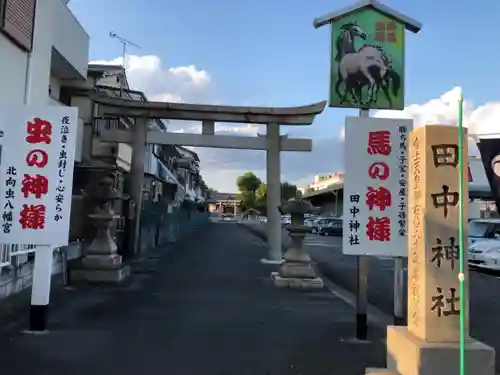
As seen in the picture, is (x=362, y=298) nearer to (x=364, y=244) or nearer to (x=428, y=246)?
(x=364, y=244)

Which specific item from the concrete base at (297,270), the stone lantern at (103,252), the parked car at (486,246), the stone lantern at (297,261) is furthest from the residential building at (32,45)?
the parked car at (486,246)

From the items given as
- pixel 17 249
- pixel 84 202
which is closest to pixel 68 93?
Answer: pixel 84 202

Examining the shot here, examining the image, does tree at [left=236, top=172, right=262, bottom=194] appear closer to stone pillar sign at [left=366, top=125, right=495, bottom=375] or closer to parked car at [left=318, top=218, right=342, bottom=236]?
parked car at [left=318, top=218, right=342, bottom=236]

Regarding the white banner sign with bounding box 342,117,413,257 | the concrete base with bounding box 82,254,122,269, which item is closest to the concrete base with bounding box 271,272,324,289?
the concrete base with bounding box 82,254,122,269

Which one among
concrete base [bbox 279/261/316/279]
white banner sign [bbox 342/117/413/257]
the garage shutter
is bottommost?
concrete base [bbox 279/261/316/279]

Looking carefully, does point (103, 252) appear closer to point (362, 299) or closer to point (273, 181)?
point (362, 299)

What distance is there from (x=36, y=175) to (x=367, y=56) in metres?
4.83

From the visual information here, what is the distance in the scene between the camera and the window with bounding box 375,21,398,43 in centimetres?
764

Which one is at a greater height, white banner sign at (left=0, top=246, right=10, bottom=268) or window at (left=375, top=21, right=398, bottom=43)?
window at (left=375, top=21, right=398, bottom=43)

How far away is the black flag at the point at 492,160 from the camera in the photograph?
5504mm

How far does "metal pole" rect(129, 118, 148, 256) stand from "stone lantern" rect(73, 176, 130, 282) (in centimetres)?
504

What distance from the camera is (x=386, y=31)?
7.66m

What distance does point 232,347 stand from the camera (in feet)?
21.4

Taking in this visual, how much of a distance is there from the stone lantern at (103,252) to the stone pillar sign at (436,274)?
8000 mm
